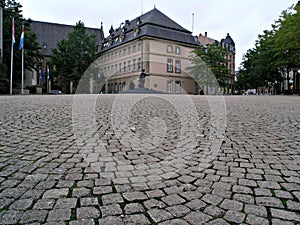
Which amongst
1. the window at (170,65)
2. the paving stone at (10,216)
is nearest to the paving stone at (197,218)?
the paving stone at (10,216)

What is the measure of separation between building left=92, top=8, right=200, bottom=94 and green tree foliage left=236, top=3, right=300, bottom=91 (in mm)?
11965

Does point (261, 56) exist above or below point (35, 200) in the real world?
above

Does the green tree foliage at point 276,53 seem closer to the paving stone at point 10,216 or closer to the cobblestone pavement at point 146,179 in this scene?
the cobblestone pavement at point 146,179

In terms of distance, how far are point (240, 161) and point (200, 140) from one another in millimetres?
1307

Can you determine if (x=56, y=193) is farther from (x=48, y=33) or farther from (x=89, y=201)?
(x=48, y=33)

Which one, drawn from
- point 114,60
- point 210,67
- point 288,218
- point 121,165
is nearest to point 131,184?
point 121,165

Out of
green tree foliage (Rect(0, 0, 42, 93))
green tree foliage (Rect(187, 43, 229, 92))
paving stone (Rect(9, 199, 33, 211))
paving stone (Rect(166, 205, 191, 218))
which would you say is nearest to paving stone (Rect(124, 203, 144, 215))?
paving stone (Rect(166, 205, 191, 218))

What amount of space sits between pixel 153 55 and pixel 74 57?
46.8ft

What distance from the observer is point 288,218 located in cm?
198

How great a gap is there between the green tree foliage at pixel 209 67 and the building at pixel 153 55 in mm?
2982

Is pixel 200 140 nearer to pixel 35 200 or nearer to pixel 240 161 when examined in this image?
pixel 240 161

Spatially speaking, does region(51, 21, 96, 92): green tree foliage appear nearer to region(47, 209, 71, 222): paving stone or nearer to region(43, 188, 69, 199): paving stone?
region(43, 188, 69, 199): paving stone

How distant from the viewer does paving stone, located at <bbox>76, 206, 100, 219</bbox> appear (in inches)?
77.8

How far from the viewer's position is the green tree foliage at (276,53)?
25.3 m
